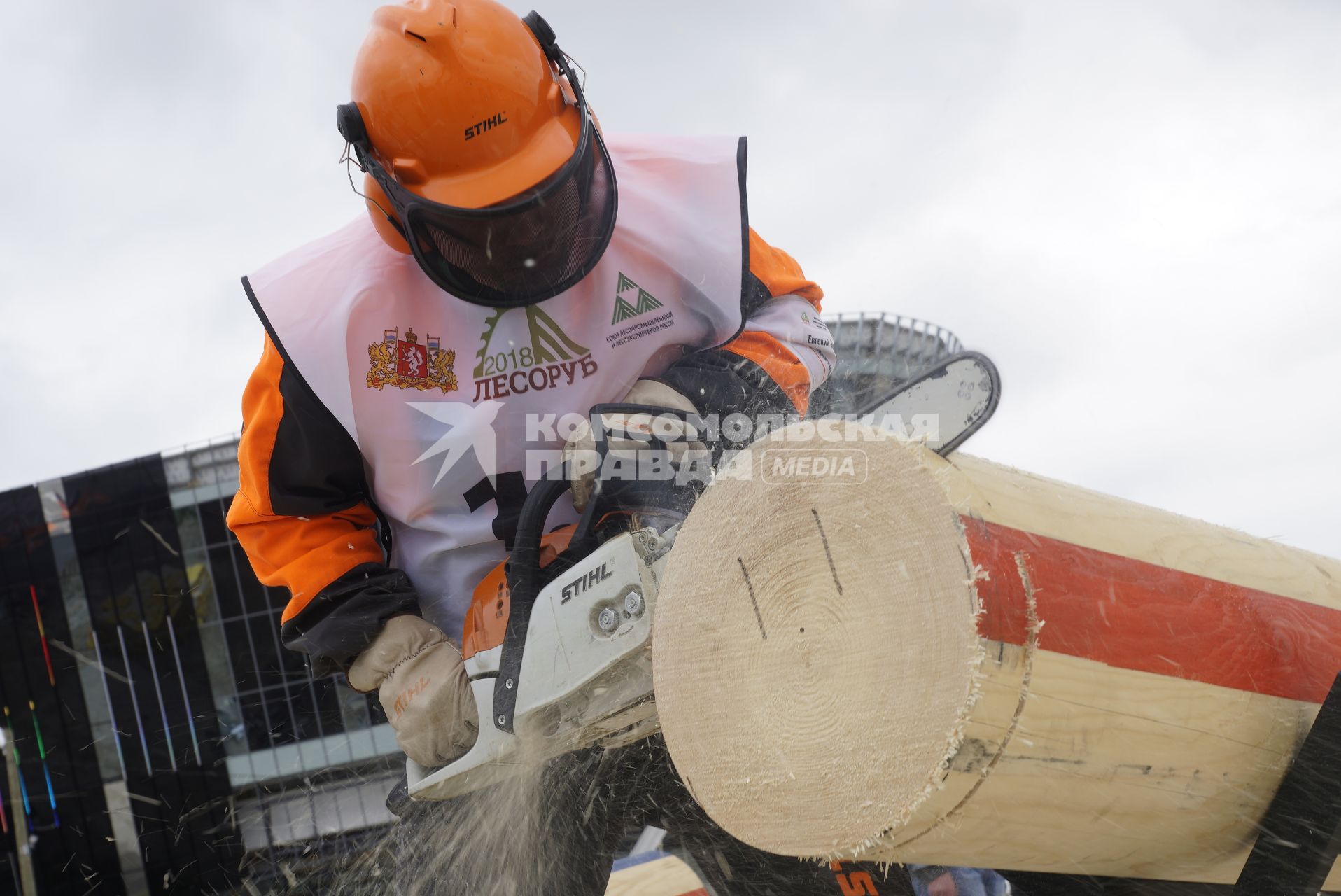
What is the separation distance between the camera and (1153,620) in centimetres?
124

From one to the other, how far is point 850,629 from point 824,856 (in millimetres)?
288

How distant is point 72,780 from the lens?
691 centimetres

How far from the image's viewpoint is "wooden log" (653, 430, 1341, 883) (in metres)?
1.08

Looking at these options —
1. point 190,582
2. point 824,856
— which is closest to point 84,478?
point 190,582

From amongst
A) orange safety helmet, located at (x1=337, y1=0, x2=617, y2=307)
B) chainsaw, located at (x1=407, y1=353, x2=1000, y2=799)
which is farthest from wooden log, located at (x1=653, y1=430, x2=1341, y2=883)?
orange safety helmet, located at (x1=337, y1=0, x2=617, y2=307)

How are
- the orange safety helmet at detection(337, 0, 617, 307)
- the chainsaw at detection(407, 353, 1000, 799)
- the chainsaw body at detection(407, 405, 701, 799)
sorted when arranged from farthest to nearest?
the orange safety helmet at detection(337, 0, 617, 307) < the chainsaw body at detection(407, 405, 701, 799) < the chainsaw at detection(407, 353, 1000, 799)

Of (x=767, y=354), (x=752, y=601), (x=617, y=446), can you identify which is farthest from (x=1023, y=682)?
(x=767, y=354)

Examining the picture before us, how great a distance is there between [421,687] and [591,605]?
2.21 ft

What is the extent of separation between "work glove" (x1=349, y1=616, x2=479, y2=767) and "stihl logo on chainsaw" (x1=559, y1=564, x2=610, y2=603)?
20.7 inches

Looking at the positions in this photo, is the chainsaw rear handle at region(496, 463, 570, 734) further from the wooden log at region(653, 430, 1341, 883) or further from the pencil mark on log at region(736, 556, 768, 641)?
the pencil mark on log at region(736, 556, 768, 641)

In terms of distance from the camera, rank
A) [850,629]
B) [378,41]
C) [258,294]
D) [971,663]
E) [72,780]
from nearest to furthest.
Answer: [971,663] → [850,629] → [378,41] → [258,294] → [72,780]

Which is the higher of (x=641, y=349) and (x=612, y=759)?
(x=641, y=349)

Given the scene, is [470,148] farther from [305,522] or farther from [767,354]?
[305,522]

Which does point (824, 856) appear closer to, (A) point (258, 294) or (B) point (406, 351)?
(B) point (406, 351)
